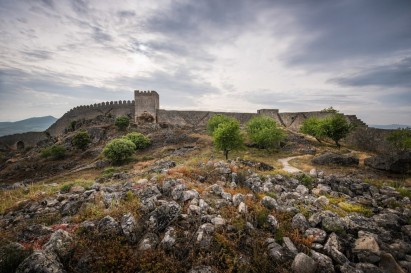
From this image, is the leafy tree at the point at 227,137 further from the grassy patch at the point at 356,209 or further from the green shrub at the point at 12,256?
the green shrub at the point at 12,256

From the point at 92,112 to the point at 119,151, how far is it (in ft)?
128

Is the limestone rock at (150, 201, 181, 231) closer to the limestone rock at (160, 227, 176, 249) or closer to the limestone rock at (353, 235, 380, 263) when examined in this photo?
the limestone rock at (160, 227, 176, 249)

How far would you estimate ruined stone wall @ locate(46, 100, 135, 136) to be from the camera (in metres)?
59.7

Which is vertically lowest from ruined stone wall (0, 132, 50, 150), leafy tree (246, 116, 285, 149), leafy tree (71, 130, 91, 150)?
ruined stone wall (0, 132, 50, 150)

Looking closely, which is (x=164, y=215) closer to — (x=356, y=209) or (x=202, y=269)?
(x=202, y=269)

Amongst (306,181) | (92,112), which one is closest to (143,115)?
(92,112)

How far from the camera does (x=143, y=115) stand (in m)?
55.4

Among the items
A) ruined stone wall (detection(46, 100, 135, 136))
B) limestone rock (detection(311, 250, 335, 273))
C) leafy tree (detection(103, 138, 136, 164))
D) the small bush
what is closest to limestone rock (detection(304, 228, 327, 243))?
limestone rock (detection(311, 250, 335, 273))

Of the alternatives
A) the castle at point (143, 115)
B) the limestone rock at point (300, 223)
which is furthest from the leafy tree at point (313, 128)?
the limestone rock at point (300, 223)

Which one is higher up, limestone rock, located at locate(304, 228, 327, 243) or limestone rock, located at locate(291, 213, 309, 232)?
limestone rock, located at locate(291, 213, 309, 232)

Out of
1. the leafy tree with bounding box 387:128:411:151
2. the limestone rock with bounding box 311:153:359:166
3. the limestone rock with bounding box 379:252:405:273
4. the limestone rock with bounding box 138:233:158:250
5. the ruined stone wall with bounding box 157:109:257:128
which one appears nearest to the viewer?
the limestone rock with bounding box 379:252:405:273

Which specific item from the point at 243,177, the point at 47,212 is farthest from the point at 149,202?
the point at 243,177

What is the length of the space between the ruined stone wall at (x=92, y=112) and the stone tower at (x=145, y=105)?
13.6ft

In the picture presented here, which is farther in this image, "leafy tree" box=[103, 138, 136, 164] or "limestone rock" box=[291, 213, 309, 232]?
"leafy tree" box=[103, 138, 136, 164]
